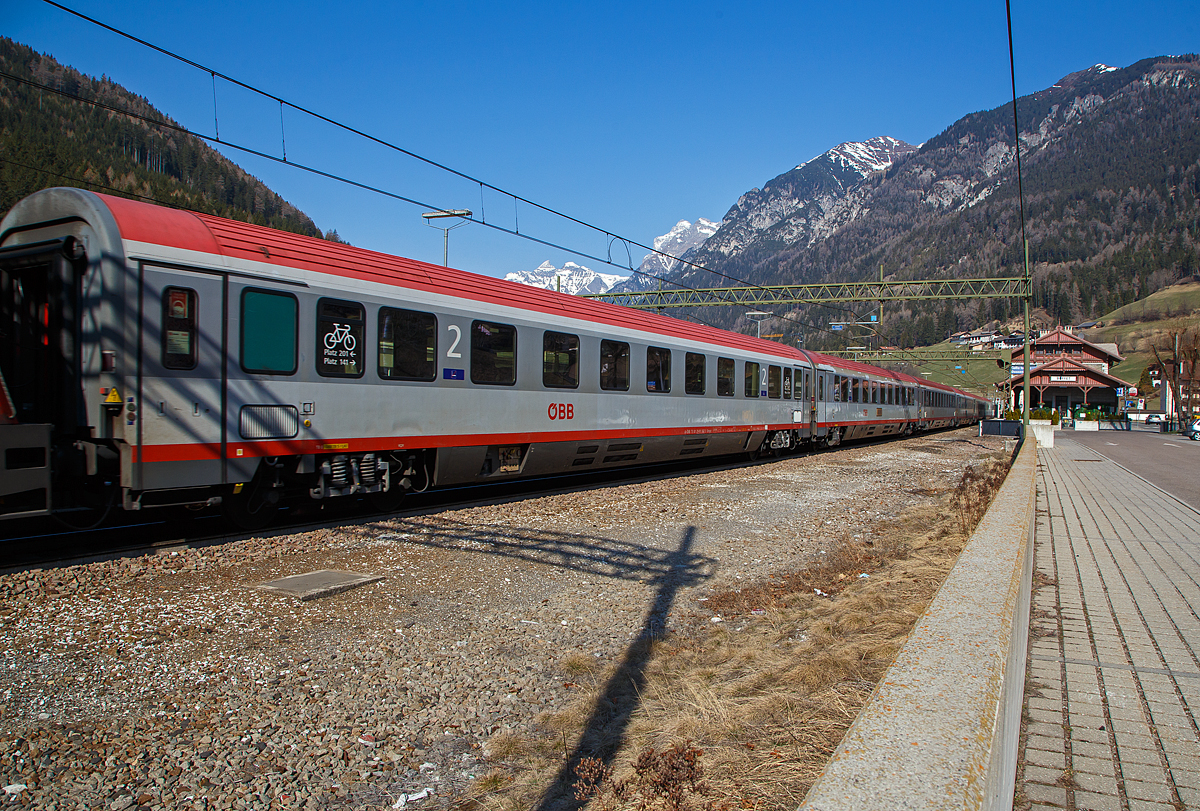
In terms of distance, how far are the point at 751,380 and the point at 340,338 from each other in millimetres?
12325

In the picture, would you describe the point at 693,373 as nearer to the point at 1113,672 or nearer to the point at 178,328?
the point at 178,328

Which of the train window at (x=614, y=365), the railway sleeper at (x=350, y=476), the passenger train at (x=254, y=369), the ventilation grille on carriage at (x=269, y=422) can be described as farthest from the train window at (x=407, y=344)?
the train window at (x=614, y=365)

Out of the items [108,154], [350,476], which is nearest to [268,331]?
[350,476]

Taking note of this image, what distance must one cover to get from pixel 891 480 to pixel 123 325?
1399 centimetres

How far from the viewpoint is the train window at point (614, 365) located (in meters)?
13.3

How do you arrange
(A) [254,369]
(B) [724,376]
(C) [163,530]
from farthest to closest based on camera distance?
(B) [724,376] < (C) [163,530] < (A) [254,369]

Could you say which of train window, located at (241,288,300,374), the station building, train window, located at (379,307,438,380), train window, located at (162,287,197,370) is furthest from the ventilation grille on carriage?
the station building

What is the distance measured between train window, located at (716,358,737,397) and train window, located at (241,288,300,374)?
10.8 m

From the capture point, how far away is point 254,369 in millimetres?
7918

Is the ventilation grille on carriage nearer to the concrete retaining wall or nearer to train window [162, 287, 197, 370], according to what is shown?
train window [162, 287, 197, 370]

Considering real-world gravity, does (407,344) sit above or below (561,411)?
above

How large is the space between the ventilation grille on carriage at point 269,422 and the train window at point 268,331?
0.42m

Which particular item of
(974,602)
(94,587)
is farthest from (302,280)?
(974,602)

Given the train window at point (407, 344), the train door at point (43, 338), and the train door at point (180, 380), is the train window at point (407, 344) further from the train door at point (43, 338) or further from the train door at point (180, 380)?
the train door at point (43, 338)
